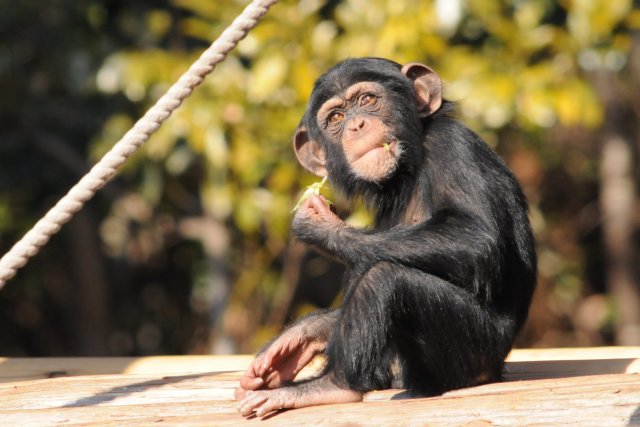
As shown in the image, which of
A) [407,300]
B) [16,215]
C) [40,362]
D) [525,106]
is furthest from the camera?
[16,215]

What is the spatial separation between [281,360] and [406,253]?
3.14 ft

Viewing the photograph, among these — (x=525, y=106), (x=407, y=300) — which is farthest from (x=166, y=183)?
(x=407, y=300)

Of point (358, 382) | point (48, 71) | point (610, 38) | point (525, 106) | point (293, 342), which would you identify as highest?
point (48, 71)

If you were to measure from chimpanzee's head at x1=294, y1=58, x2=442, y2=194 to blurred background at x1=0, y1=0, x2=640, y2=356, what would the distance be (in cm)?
57

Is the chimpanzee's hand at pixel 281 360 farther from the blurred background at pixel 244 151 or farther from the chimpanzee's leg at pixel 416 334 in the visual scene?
the blurred background at pixel 244 151

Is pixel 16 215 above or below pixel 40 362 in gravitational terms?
above

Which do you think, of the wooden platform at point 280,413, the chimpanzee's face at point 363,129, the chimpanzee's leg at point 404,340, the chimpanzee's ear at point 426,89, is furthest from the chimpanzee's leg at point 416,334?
the chimpanzee's ear at point 426,89

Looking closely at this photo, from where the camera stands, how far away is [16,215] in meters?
12.3

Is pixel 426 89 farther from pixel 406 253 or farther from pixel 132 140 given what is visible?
pixel 132 140

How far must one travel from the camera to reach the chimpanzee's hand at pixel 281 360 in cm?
484

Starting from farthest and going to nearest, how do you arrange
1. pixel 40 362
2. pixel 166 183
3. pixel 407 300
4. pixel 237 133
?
pixel 166 183, pixel 237 133, pixel 40 362, pixel 407 300

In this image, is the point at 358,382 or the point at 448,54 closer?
the point at 358,382

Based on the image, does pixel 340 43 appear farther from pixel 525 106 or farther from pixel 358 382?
pixel 358 382

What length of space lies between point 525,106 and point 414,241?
3.55 meters
